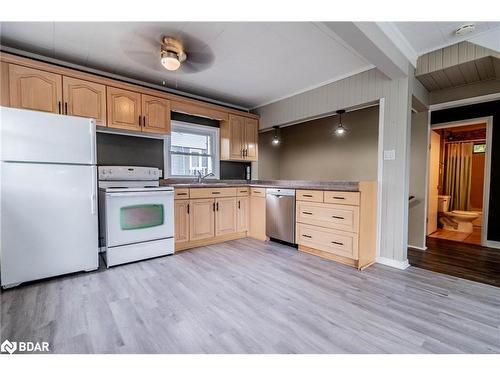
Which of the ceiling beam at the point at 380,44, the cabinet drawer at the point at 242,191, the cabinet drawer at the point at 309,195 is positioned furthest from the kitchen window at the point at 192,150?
the ceiling beam at the point at 380,44

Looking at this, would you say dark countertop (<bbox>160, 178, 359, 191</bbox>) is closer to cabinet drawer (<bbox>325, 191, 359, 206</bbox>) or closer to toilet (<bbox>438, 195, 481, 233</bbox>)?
cabinet drawer (<bbox>325, 191, 359, 206</bbox>)

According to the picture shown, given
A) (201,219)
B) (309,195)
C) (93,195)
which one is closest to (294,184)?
(309,195)

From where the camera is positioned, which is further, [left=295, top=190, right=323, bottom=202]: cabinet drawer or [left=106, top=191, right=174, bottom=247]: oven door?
[left=295, top=190, right=323, bottom=202]: cabinet drawer

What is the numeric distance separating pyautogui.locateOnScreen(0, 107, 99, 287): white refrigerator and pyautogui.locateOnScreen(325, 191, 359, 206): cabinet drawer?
2.63 metres

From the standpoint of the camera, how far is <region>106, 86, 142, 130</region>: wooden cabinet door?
9.39 feet

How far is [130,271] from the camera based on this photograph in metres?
2.54

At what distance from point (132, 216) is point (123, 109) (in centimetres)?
Answer: 136

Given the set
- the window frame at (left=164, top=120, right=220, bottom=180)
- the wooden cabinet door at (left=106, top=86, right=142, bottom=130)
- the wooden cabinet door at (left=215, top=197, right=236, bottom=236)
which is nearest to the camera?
the wooden cabinet door at (left=106, top=86, right=142, bottom=130)

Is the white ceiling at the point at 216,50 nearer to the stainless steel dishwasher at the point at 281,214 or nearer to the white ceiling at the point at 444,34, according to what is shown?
the white ceiling at the point at 444,34

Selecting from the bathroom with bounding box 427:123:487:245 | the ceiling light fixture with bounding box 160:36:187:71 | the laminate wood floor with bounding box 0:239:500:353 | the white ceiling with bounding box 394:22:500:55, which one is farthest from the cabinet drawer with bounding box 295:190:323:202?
the bathroom with bounding box 427:123:487:245

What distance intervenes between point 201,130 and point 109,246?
2.36m

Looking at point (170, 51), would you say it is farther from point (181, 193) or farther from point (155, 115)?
point (181, 193)

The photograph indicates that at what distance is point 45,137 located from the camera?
217 centimetres
